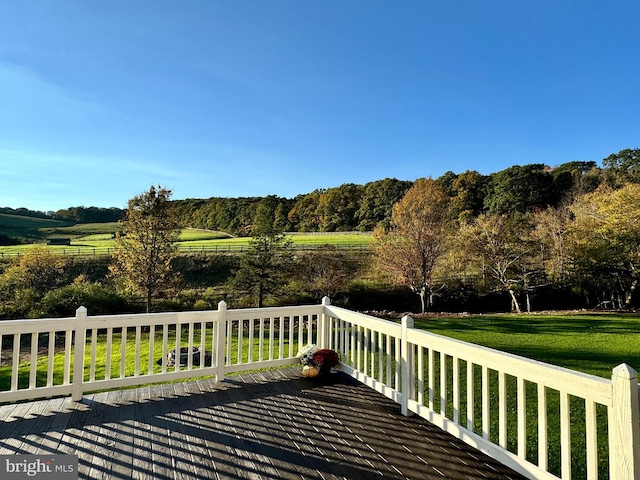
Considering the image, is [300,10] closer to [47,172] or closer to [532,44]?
[532,44]

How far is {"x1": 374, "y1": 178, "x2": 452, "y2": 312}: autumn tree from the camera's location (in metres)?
15.2

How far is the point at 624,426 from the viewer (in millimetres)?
1524

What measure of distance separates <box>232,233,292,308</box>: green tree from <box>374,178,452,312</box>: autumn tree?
5130 mm

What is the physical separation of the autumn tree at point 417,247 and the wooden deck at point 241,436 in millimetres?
12023

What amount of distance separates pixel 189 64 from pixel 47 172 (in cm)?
840

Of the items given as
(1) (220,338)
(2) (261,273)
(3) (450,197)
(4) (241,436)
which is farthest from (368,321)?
(3) (450,197)

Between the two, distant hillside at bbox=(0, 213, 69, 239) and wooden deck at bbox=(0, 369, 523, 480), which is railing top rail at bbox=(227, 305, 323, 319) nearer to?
wooden deck at bbox=(0, 369, 523, 480)

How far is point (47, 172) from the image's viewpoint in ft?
40.5

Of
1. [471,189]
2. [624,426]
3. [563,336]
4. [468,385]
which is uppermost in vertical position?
[471,189]

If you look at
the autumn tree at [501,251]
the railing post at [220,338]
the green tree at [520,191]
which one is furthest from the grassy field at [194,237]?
the railing post at [220,338]

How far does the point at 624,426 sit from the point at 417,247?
1406 centimetres

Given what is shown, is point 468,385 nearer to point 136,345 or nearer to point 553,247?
point 136,345

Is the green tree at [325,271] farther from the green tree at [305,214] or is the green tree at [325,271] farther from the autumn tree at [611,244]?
the green tree at [305,214]

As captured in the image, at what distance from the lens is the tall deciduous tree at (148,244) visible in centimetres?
1244
